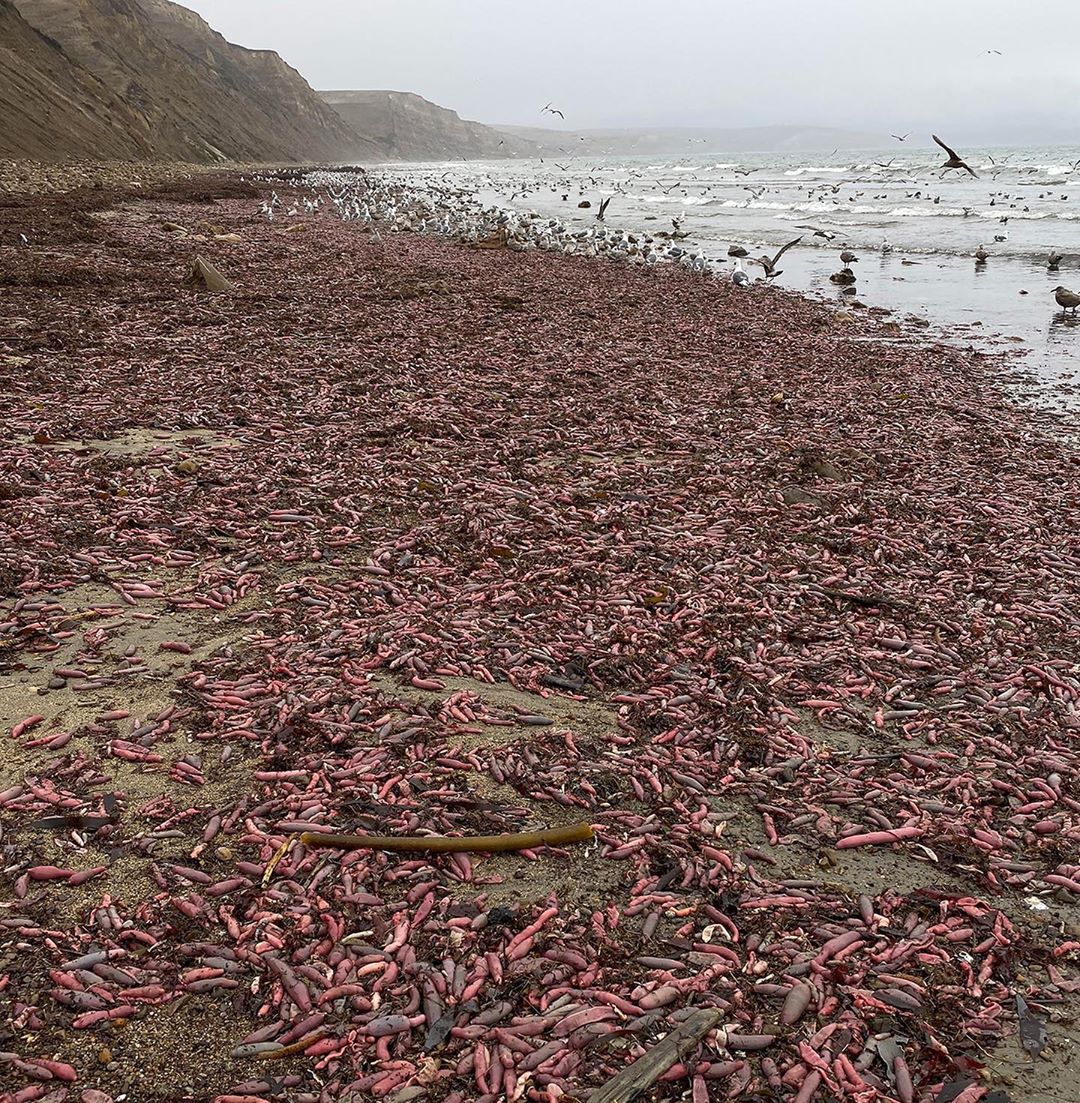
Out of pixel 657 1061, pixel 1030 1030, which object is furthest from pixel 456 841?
pixel 1030 1030

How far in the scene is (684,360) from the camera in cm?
1611

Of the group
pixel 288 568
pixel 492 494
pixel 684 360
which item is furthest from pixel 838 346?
pixel 288 568

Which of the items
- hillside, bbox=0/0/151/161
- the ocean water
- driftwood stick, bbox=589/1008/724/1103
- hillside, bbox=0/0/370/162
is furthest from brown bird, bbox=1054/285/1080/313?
hillside, bbox=0/0/370/162

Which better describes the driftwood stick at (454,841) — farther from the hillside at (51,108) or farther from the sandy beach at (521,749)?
the hillside at (51,108)

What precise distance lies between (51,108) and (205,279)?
4298 cm

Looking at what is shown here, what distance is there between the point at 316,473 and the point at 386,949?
6.45 metres

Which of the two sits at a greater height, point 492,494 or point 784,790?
point 492,494

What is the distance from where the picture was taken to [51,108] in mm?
48938

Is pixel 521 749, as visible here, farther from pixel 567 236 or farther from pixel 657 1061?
pixel 567 236

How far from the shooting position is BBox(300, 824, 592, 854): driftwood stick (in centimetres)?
408

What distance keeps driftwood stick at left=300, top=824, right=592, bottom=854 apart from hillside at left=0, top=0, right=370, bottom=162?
160 ft

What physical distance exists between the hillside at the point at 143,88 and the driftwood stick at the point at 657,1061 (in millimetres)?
50348

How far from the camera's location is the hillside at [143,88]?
1908 inches

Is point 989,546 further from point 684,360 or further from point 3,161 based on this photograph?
point 3,161
